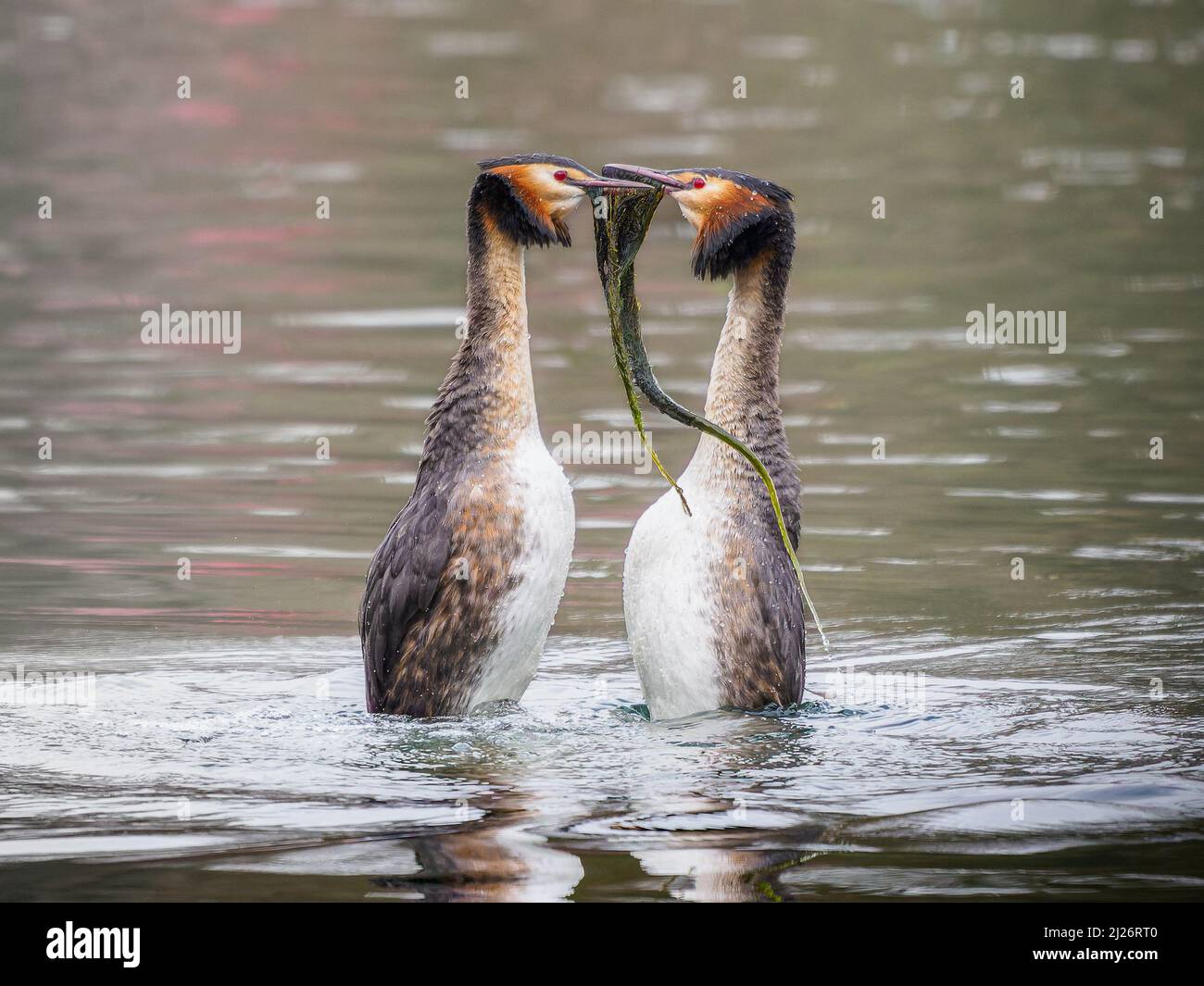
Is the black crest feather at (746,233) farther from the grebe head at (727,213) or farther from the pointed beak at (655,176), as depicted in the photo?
the pointed beak at (655,176)

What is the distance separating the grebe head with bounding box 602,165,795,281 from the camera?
27.7 feet

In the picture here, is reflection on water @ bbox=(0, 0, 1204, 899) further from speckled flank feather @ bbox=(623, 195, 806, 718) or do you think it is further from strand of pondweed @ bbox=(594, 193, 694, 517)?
strand of pondweed @ bbox=(594, 193, 694, 517)

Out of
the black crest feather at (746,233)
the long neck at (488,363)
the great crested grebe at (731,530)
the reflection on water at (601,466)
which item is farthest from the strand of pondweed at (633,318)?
the reflection on water at (601,466)

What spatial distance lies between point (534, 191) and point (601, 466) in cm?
534

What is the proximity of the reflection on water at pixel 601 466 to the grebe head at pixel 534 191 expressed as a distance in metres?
1.99

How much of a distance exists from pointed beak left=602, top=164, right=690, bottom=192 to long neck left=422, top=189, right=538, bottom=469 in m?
0.58

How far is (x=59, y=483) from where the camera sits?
13.2 meters

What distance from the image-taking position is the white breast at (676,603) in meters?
8.46

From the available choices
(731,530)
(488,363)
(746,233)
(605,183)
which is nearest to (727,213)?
(746,233)

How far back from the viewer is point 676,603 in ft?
27.7

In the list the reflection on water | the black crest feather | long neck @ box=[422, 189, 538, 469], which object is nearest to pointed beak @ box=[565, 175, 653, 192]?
the black crest feather
